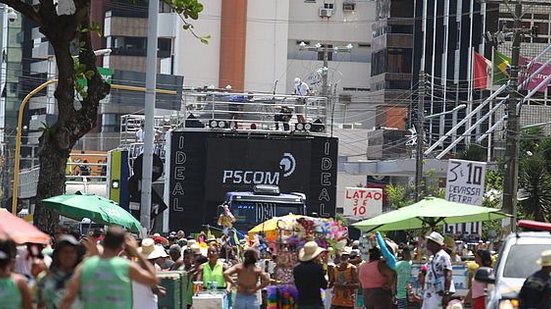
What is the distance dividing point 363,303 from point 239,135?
1534 centimetres

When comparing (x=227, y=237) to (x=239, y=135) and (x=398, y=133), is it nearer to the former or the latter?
(x=239, y=135)

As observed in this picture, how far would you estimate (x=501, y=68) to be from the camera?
56250 millimetres

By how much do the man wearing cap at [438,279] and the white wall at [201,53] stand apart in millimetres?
65619

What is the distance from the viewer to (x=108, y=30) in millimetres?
103000

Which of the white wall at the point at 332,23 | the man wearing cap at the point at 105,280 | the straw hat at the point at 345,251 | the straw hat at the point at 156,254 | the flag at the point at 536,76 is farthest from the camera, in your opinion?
the white wall at the point at 332,23

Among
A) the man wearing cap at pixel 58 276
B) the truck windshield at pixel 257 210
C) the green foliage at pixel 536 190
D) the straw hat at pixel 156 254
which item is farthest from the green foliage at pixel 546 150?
the man wearing cap at pixel 58 276

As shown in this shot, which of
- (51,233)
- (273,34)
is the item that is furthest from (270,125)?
(273,34)

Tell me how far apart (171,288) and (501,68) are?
37845 millimetres

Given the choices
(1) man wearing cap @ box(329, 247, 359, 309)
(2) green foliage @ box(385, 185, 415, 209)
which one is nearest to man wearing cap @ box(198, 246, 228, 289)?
(1) man wearing cap @ box(329, 247, 359, 309)

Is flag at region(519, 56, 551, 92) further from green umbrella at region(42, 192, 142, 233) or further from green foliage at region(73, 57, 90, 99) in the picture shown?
green foliage at region(73, 57, 90, 99)

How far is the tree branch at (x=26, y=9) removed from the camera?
21.4 meters

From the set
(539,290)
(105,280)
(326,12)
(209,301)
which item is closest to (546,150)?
(209,301)

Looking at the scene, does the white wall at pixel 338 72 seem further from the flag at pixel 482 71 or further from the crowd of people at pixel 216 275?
the crowd of people at pixel 216 275

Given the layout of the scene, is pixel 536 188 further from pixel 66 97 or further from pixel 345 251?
pixel 66 97
